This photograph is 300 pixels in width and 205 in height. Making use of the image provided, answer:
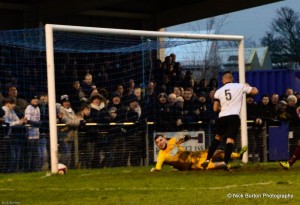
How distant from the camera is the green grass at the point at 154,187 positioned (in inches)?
407

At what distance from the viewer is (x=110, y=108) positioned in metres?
19.7

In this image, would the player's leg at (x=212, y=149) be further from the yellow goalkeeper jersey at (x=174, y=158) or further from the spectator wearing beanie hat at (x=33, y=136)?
the spectator wearing beanie hat at (x=33, y=136)

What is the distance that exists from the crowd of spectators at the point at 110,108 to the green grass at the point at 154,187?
2.15m

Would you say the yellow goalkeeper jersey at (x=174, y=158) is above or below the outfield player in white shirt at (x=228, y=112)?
below

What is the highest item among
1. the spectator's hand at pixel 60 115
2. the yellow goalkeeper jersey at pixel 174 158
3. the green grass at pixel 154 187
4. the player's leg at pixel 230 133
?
the spectator's hand at pixel 60 115

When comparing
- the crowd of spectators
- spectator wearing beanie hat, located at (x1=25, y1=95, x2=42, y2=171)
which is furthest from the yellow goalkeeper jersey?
spectator wearing beanie hat, located at (x1=25, y1=95, x2=42, y2=171)

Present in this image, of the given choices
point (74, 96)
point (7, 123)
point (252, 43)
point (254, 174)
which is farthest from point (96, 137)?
point (252, 43)

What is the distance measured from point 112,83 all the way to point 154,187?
866 cm

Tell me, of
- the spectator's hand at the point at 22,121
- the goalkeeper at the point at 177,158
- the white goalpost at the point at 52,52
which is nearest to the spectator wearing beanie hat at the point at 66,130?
the spectator's hand at the point at 22,121

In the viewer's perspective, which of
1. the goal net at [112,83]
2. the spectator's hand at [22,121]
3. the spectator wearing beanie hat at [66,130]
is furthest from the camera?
the goal net at [112,83]

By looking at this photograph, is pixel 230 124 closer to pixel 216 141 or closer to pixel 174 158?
pixel 216 141

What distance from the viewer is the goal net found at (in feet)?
62.4

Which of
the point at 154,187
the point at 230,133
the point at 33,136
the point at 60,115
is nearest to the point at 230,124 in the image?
the point at 230,133

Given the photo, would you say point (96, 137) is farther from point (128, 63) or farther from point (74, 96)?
point (128, 63)
